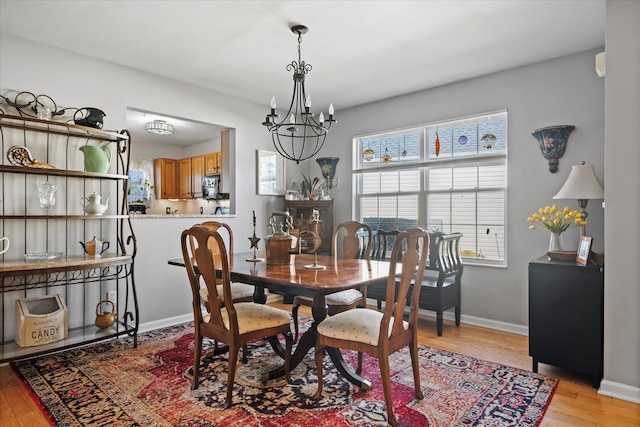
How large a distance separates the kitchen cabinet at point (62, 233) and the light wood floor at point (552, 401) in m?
0.37

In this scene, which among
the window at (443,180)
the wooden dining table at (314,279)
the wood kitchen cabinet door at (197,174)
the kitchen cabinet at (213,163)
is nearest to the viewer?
the wooden dining table at (314,279)

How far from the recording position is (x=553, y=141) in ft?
11.2

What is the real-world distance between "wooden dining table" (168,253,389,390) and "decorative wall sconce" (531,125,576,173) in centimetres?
194

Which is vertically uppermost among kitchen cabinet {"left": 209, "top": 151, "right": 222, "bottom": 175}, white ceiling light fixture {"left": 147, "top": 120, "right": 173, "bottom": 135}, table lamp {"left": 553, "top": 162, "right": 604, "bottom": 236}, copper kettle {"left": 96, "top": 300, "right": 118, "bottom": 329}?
white ceiling light fixture {"left": 147, "top": 120, "right": 173, "bottom": 135}

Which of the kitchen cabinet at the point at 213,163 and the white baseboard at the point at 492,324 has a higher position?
the kitchen cabinet at the point at 213,163

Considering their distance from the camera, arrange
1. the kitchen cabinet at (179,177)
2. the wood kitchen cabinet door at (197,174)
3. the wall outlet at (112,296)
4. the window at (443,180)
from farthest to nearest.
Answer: the kitchen cabinet at (179,177)
the wood kitchen cabinet door at (197,174)
the window at (443,180)
the wall outlet at (112,296)

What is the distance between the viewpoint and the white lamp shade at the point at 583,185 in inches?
115

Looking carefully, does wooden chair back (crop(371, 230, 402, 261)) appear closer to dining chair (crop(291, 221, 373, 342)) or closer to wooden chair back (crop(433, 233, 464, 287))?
wooden chair back (crop(433, 233, 464, 287))

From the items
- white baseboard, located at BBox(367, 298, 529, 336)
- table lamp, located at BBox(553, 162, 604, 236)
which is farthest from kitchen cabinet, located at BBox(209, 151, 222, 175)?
table lamp, located at BBox(553, 162, 604, 236)

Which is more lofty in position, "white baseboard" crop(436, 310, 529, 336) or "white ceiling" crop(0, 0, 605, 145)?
"white ceiling" crop(0, 0, 605, 145)

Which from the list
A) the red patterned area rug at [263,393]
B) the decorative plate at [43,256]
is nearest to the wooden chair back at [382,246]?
the red patterned area rug at [263,393]

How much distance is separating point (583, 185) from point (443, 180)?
1.48 meters

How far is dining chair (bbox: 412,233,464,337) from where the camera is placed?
12.0 feet

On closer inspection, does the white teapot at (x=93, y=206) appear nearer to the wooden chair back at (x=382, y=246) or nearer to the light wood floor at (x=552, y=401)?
the light wood floor at (x=552, y=401)
